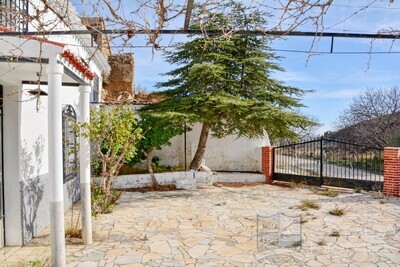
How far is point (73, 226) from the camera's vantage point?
6.39m

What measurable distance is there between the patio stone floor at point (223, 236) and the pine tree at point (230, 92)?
291 cm

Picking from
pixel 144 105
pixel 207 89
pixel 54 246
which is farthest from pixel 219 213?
pixel 144 105

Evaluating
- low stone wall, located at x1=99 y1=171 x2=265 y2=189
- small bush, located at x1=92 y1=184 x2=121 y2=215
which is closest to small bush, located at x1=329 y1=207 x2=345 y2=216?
low stone wall, located at x1=99 y1=171 x2=265 y2=189

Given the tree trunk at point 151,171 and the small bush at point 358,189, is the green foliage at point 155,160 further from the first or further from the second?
the small bush at point 358,189

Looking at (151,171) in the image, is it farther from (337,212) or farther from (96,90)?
(337,212)

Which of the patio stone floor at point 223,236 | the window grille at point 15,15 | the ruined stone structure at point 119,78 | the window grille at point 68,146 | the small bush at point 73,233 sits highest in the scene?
the ruined stone structure at point 119,78

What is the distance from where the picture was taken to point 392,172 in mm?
9875

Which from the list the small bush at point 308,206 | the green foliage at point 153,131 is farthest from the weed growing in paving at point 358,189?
the green foliage at point 153,131

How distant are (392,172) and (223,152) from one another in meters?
6.57

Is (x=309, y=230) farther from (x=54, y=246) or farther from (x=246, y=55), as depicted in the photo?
(x=246, y=55)

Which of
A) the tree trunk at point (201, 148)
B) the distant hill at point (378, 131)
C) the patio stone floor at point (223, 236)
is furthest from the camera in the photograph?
the distant hill at point (378, 131)

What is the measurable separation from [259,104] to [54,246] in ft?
27.9

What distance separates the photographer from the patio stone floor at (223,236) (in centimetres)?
493

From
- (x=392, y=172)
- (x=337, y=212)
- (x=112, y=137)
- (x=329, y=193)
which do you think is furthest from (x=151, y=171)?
(x=392, y=172)
